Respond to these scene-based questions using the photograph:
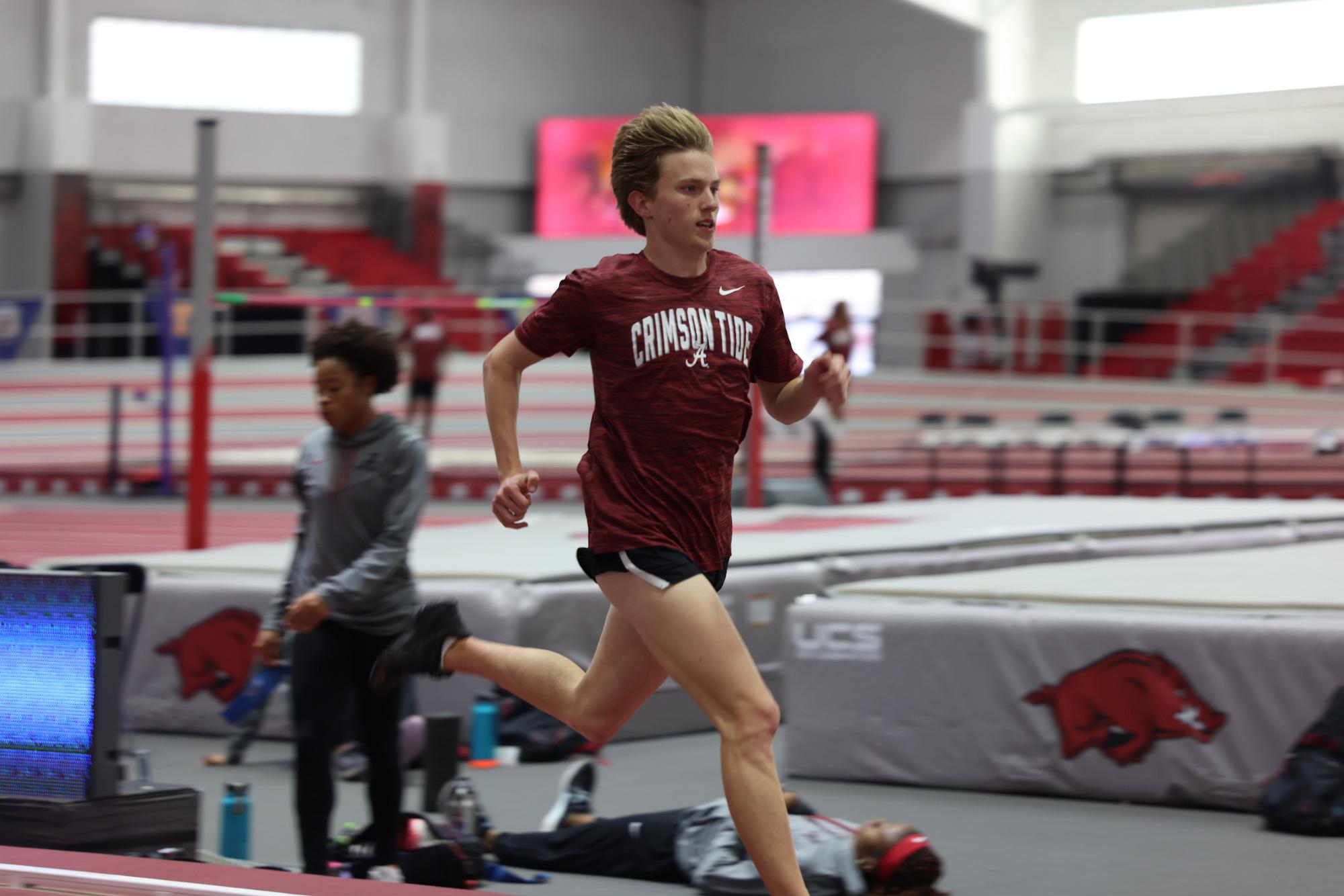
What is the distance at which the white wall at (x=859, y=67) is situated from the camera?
2262 cm

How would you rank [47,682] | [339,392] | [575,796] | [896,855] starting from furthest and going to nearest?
1. [575,796]
2. [339,392]
3. [896,855]
4. [47,682]

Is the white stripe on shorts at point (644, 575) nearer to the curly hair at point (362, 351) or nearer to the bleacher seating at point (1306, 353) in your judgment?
the curly hair at point (362, 351)

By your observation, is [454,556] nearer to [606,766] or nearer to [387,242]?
[606,766]

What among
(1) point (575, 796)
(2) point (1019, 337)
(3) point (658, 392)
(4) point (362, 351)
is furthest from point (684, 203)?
(2) point (1019, 337)

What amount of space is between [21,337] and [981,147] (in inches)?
472

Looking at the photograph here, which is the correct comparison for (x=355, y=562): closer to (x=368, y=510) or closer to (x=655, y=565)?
(x=368, y=510)

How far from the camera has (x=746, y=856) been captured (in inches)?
153

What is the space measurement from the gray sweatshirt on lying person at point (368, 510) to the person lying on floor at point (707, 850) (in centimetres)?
75

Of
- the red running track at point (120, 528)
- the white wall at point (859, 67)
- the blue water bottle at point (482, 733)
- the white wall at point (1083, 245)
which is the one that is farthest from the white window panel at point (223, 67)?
the blue water bottle at point (482, 733)

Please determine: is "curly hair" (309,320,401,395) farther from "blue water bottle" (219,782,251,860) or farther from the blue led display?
"blue water bottle" (219,782,251,860)

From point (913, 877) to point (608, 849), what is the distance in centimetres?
80

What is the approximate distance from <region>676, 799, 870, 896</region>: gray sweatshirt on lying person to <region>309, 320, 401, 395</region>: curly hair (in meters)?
1.24

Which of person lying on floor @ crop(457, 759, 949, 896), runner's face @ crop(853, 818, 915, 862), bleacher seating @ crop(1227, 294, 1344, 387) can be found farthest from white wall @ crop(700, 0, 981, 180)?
runner's face @ crop(853, 818, 915, 862)

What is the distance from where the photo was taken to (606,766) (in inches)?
217
